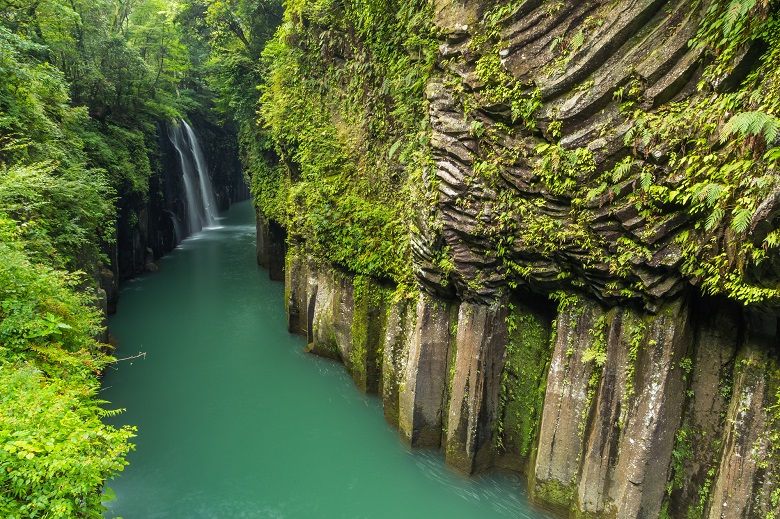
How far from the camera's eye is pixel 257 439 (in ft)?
→ 36.3

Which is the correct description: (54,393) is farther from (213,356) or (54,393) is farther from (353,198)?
(213,356)

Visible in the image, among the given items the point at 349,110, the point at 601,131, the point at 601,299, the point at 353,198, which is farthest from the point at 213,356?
the point at 601,131

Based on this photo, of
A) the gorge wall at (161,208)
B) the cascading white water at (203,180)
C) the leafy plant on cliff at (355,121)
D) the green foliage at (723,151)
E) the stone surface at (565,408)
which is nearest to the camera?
the green foliage at (723,151)

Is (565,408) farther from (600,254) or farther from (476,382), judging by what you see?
(600,254)

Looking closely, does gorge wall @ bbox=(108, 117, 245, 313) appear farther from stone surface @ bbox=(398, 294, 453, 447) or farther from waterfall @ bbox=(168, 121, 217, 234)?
stone surface @ bbox=(398, 294, 453, 447)

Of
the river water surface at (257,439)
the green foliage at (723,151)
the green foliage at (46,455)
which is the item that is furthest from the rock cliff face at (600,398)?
the green foliage at (46,455)

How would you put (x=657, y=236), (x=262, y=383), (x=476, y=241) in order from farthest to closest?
(x=262, y=383)
(x=476, y=241)
(x=657, y=236)

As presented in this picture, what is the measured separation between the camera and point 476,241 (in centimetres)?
838

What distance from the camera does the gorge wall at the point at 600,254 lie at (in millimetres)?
5789

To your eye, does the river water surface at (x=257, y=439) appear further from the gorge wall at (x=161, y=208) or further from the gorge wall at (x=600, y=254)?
the gorge wall at (x=161, y=208)

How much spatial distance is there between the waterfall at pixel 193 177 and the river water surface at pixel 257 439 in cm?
1441

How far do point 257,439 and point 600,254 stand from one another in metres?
8.63

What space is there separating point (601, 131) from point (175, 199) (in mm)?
27861

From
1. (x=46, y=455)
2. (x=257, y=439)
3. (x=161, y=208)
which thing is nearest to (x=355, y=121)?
(x=257, y=439)
